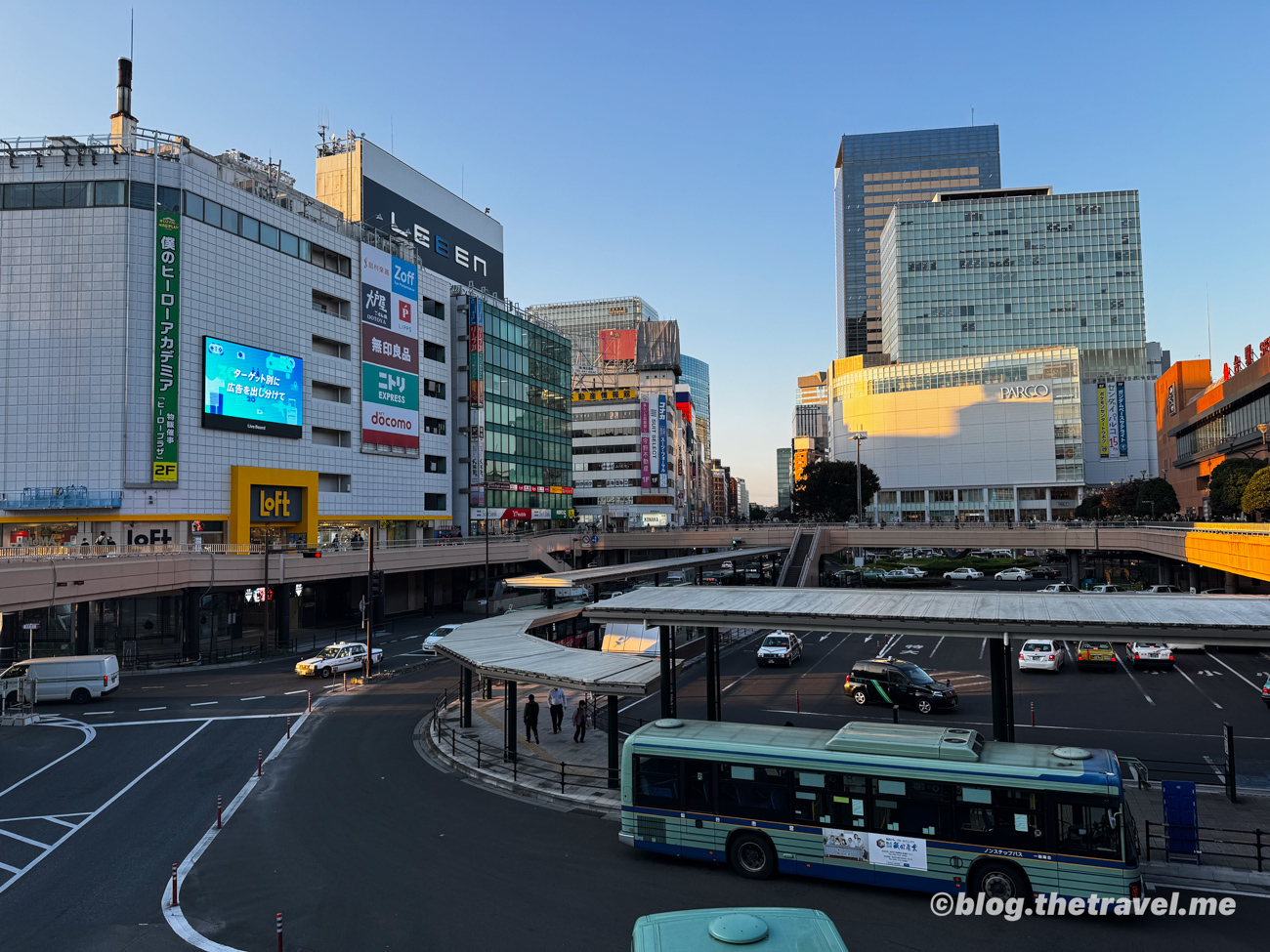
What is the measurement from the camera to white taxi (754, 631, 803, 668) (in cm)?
3906

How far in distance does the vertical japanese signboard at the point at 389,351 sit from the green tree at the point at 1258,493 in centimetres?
6374

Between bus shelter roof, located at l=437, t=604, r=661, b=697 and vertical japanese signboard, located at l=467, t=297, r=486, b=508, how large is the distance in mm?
53074

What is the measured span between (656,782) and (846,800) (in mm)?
3651

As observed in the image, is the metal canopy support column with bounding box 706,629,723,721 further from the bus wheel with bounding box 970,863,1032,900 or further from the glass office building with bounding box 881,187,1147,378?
the glass office building with bounding box 881,187,1147,378

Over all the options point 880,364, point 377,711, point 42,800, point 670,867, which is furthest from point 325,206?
point 880,364

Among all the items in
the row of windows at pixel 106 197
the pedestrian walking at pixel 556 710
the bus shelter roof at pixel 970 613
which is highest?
the row of windows at pixel 106 197

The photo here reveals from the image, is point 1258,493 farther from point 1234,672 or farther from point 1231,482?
point 1234,672

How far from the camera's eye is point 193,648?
4462 cm

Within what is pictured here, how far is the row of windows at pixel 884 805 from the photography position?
12438 mm

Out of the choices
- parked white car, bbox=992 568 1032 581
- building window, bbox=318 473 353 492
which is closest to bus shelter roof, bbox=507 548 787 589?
building window, bbox=318 473 353 492

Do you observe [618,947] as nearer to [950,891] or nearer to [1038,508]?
[950,891]

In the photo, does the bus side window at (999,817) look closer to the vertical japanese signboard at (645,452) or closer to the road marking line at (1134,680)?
the road marking line at (1134,680)

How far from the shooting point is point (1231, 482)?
56562mm

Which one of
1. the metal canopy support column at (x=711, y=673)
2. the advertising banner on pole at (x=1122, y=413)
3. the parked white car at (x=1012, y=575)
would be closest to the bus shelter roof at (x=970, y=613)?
the metal canopy support column at (x=711, y=673)
